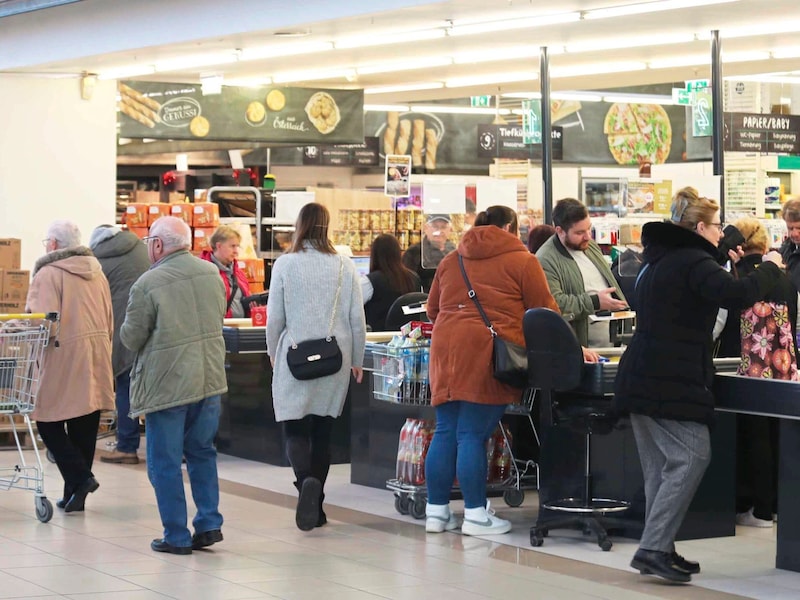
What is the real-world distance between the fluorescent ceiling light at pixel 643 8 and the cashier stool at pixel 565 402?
3520 mm

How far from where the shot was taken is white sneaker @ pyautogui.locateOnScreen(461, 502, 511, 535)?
7199mm

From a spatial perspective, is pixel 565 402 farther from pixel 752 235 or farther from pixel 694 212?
pixel 752 235

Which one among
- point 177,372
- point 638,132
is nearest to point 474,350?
point 177,372

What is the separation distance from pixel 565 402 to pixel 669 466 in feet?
2.86

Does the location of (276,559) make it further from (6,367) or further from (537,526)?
(6,367)

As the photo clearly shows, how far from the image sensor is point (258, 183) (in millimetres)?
23422

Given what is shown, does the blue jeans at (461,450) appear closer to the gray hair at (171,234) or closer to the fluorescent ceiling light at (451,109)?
the gray hair at (171,234)

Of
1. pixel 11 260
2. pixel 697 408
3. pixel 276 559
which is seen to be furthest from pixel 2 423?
pixel 697 408

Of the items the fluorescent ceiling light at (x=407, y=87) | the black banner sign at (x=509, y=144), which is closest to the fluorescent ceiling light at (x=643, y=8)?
the black banner sign at (x=509, y=144)

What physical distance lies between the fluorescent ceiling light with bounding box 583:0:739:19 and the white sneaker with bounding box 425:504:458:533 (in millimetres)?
3956

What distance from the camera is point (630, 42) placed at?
11164mm

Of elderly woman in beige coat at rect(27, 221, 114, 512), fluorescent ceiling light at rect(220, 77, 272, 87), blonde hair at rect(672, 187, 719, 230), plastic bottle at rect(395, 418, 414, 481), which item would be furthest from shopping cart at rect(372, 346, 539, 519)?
fluorescent ceiling light at rect(220, 77, 272, 87)

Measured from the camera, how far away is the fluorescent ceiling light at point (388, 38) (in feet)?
34.8

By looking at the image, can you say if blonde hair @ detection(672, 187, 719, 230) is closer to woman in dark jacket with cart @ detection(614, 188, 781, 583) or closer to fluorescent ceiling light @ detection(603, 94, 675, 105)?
woman in dark jacket with cart @ detection(614, 188, 781, 583)
